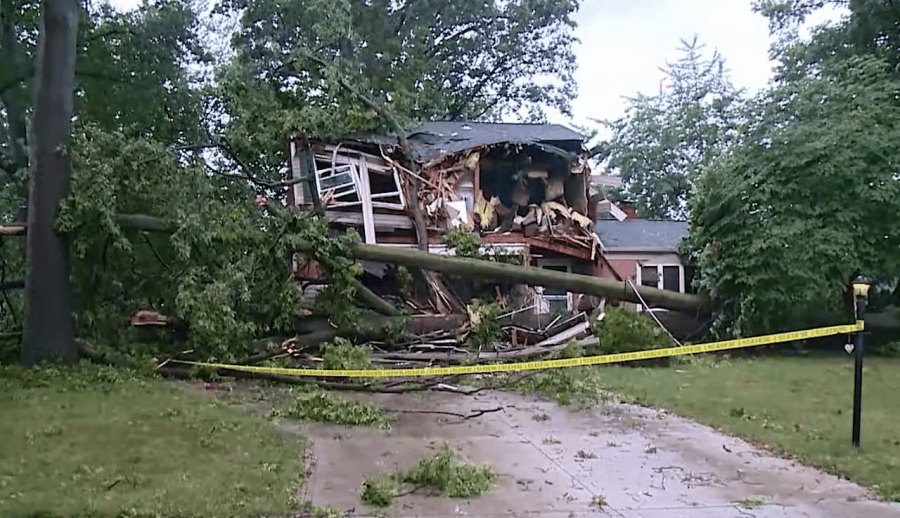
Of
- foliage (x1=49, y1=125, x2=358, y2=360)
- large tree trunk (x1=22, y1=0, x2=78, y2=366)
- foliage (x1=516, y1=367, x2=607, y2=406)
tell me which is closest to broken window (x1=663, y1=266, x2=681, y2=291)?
foliage (x1=516, y1=367, x2=607, y2=406)

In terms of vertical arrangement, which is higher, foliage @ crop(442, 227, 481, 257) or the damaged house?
the damaged house

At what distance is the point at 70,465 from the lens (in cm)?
559

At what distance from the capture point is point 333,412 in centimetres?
789

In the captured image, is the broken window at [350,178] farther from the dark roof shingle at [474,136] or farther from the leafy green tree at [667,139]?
the leafy green tree at [667,139]

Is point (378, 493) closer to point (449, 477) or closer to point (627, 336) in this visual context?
point (449, 477)

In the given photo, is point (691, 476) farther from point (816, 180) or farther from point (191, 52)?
point (191, 52)

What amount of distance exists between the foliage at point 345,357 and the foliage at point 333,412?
2.36 m

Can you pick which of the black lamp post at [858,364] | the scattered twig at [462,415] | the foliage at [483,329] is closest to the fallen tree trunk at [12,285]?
the foliage at [483,329]

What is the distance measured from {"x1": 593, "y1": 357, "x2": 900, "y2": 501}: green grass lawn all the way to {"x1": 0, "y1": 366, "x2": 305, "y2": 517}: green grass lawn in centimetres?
373

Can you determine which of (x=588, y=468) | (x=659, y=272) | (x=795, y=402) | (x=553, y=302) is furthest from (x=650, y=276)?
(x=588, y=468)

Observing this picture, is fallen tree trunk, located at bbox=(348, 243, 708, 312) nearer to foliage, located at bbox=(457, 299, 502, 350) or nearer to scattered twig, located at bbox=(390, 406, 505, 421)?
foliage, located at bbox=(457, 299, 502, 350)

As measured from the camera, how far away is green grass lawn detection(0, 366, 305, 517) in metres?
4.65

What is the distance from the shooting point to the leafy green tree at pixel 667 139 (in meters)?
35.1

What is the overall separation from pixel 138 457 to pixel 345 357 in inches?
207
